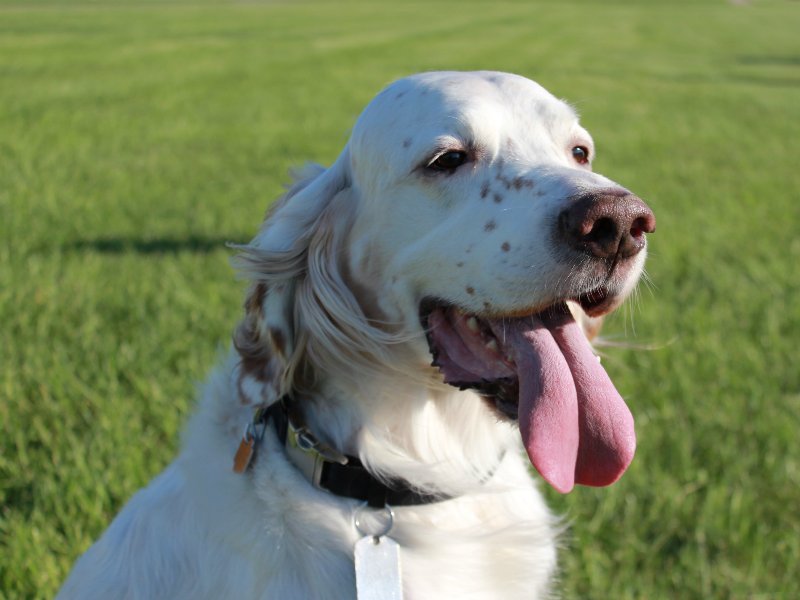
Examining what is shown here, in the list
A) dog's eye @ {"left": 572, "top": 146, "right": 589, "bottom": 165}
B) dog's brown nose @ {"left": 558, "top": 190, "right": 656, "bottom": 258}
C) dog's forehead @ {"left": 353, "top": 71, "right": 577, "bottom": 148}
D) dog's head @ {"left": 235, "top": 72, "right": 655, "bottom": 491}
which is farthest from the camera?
dog's eye @ {"left": 572, "top": 146, "right": 589, "bottom": 165}

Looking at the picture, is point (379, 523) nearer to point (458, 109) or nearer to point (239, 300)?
point (458, 109)

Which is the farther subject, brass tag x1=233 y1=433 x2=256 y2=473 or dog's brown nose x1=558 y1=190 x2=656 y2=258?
brass tag x1=233 y1=433 x2=256 y2=473

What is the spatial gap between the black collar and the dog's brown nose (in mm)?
729

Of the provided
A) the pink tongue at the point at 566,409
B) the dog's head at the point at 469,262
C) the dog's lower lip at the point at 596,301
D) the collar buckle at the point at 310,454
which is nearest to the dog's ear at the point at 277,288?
the dog's head at the point at 469,262

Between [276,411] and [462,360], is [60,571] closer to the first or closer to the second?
[276,411]

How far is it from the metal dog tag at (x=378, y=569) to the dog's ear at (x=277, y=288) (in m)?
0.42

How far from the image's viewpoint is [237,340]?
2.33m

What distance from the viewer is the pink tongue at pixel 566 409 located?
6.73 feet

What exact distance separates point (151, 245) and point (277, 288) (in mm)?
3826

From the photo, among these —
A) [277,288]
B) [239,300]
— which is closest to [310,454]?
[277,288]

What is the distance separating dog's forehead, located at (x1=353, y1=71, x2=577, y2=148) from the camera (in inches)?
88.3

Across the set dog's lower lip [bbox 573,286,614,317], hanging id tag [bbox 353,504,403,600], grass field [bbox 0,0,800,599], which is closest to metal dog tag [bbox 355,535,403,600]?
hanging id tag [bbox 353,504,403,600]

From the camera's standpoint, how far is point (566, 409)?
6.81ft

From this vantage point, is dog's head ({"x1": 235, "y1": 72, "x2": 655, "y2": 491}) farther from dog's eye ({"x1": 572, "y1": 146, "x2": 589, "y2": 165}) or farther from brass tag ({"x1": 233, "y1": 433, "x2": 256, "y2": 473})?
brass tag ({"x1": 233, "y1": 433, "x2": 256, "y2": 473})
